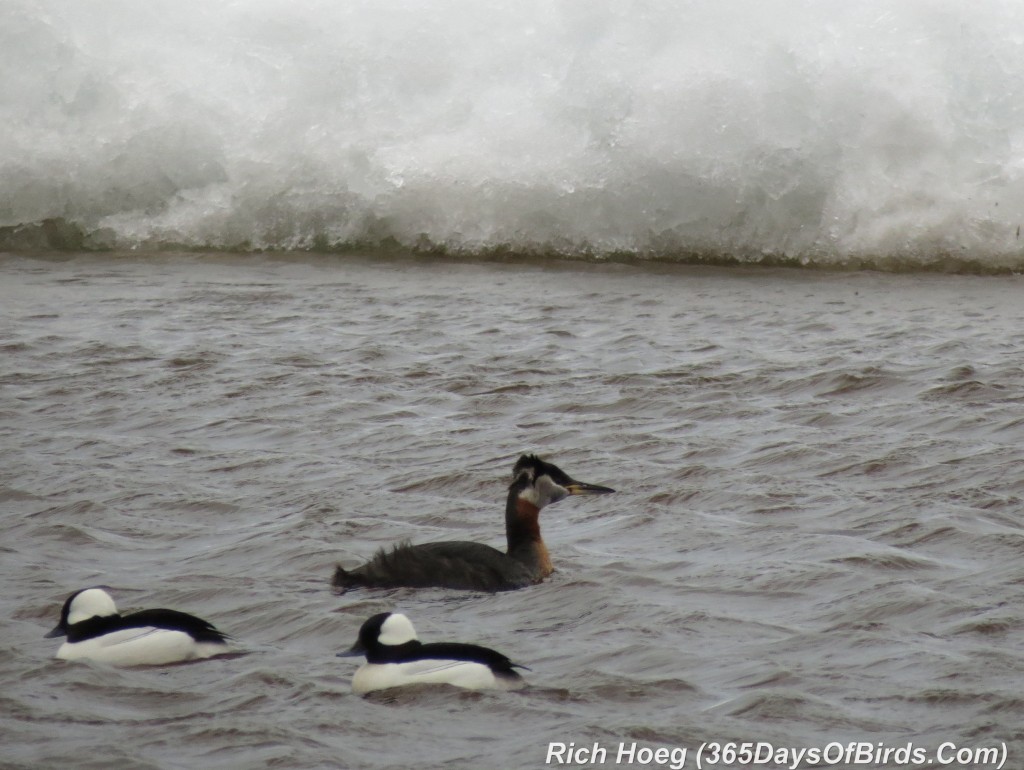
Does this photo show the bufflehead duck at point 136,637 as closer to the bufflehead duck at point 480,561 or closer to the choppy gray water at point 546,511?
the choppy gray water at point 546,511

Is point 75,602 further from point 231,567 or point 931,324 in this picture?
point 931,324

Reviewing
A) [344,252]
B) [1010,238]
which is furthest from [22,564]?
[1010,238]

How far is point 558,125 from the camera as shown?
12172 millimetres

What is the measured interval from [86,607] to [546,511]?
238 cm

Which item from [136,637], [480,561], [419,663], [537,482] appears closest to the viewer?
[419,663]

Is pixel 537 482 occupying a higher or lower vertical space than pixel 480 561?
higher

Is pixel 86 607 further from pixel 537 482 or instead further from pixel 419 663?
pixel 537 482

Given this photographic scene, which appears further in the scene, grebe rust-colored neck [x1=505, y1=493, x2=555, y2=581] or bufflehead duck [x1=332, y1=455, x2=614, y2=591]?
grebe rust-colored neck [x1=505, y1=493, x2=555, y2=581]

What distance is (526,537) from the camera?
601 cm

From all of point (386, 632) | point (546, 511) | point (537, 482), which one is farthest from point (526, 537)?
point (386, 632)

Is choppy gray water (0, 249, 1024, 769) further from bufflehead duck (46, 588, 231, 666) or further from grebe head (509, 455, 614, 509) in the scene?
grebe head (509, 455, 614, 509)

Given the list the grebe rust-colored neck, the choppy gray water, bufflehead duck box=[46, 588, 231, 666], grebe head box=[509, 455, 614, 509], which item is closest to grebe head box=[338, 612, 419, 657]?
the choppy gray water

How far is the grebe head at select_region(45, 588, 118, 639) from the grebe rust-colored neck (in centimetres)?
145

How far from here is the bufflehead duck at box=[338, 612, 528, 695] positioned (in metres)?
4.56
